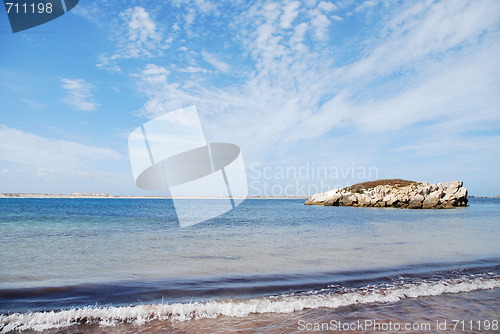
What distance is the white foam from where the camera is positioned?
543cm

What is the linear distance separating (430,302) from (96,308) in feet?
24.4

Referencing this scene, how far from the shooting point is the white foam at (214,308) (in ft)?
17.8

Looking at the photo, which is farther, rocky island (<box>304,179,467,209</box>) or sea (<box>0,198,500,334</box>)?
rocky island (<box>304,179,467,209</box>)

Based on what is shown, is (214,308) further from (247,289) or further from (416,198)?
(416,198)

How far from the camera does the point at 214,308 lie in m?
6.10

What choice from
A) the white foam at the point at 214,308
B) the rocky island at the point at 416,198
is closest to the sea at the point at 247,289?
the white foam at the point at 214,308

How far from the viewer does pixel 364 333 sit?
5039mm

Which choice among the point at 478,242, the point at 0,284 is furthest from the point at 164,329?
the point at 478,242

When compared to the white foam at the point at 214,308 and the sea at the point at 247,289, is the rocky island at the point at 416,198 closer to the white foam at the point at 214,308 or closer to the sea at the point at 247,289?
the sea at the point at 247,289

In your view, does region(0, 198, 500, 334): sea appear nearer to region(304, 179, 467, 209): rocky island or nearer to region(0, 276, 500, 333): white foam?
region(0, 276, 500, 333): white foam

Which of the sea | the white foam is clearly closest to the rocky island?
the sea

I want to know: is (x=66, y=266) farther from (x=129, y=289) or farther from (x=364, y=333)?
(x=364, y=333)

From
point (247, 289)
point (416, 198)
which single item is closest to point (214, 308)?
point (247, 289)

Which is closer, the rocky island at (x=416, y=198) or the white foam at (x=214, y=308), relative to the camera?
the white foam at (x=214, y=308)
